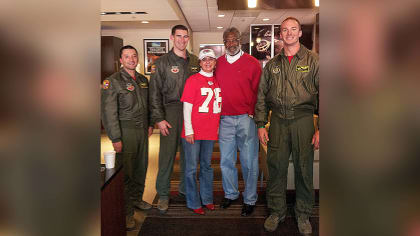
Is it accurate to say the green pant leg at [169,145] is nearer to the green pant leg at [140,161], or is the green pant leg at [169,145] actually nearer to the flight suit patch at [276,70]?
the green pant leg at [140,161]

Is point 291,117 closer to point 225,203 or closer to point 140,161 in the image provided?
point 225,203

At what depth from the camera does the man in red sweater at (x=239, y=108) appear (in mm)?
2643

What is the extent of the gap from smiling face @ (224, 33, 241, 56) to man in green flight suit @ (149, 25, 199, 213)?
1.08ft

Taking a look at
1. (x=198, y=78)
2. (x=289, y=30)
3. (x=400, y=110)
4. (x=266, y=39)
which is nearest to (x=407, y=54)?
(x=400, y=110)

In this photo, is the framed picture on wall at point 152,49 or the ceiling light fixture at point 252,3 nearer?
the ceiling light fixture at point 252,3

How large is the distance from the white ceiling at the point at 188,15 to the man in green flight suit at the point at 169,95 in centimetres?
263

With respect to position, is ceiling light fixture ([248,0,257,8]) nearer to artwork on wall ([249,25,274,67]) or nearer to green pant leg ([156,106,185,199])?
artwork on wall ([249,25,274,67])

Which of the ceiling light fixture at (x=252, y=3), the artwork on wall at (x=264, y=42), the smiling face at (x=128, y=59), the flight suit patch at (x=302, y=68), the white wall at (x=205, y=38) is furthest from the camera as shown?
the white wall at (x=205, y=38)

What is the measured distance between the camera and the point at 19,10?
219 millimetres

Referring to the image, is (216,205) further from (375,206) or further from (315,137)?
(375,206)

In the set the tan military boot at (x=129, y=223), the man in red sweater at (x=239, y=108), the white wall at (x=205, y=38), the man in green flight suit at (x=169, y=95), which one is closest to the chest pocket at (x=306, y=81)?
the man in red sweater at (x=239, y=108)

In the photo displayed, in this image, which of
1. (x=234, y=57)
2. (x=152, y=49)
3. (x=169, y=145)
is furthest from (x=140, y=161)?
(x=152, y=49)

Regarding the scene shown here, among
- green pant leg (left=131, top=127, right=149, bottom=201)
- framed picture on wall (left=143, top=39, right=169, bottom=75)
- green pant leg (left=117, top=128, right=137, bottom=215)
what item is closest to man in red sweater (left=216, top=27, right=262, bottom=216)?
green pant leg (left=131, top=127, right=149, bottom=201)

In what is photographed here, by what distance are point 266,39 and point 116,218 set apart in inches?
226
